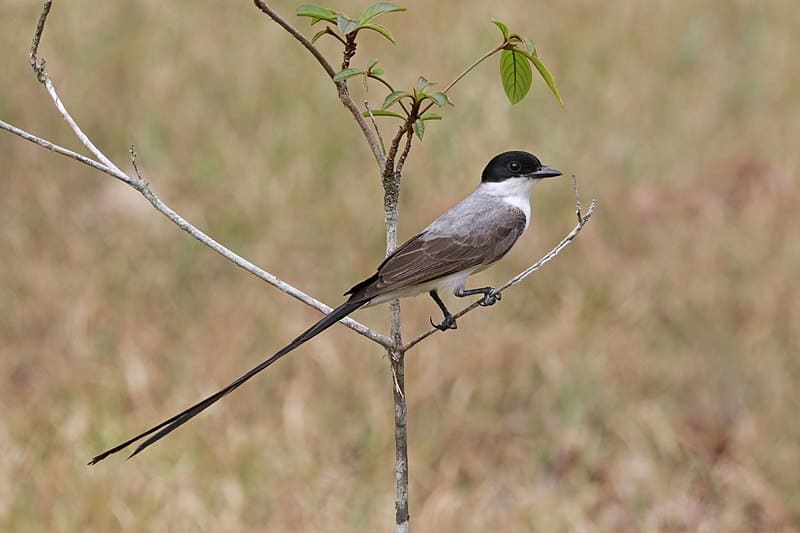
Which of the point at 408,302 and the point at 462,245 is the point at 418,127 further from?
the point at 408,302

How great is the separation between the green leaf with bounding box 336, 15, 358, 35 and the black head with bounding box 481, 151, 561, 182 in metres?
1.65

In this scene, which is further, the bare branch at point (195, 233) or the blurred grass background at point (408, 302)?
the blurred grass background at point (408, 302)

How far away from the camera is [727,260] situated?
6738mm

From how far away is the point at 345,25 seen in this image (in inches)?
83.6

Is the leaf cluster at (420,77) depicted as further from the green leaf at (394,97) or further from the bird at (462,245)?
the bird at (462,245)

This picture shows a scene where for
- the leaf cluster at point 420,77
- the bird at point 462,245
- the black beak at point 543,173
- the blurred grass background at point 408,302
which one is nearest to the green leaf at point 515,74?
the leaf cluster at point 420,77

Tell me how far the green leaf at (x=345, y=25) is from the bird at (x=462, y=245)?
882mm

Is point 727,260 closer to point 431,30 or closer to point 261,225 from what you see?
point 261,225

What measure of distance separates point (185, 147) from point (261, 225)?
1069 millimetres

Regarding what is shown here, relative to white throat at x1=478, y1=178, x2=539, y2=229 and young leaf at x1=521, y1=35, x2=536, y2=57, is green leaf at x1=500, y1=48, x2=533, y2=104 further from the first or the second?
white throat at x1=478, y1=178, x2=539, y2=229

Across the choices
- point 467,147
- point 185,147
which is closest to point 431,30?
point 467,147

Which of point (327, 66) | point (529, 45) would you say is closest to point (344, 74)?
point (327, 66)

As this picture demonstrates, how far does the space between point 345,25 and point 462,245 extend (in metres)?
1.39

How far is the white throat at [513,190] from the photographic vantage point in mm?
3744
